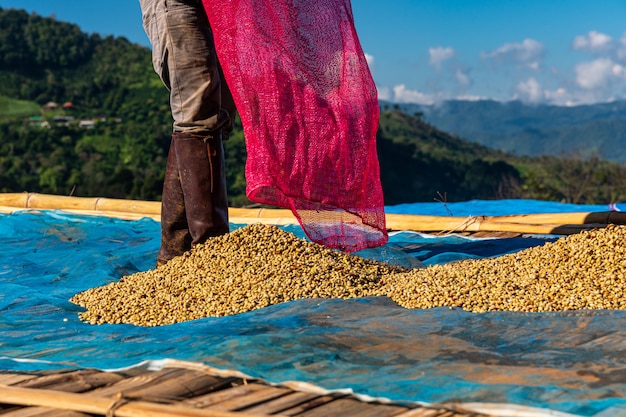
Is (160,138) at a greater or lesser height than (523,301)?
greater

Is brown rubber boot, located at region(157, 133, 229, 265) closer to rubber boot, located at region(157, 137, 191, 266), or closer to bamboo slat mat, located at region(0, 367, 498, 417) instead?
rubber boot, located at region(157, 137, 191, 266)

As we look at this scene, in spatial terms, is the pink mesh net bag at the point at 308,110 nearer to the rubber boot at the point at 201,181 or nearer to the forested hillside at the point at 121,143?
the rubber boot at the point at 201,181

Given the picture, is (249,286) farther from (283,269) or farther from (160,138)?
(160,138)

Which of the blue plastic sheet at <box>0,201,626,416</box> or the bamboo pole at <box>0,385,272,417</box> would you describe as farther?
the blue plastic sheet at <box>0,201,626,416</box>

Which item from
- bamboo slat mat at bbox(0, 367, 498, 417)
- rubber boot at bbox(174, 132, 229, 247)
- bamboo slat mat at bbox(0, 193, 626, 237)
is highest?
rubber boot at bbox(174, 132, 229, 247)

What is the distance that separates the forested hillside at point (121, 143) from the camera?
19.5 meters

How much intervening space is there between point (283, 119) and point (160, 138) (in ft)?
71.2

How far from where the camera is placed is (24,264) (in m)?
3.20

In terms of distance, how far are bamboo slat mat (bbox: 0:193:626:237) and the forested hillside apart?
9822 mm

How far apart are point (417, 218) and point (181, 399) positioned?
2464 millimetres

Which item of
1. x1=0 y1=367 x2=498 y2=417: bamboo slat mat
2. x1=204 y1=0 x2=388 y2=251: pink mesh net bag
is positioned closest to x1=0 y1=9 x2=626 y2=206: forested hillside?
x1=204 y1=0 x2=388 y2=251: pink mesh net bag

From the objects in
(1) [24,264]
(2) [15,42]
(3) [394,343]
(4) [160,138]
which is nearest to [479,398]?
(3) [394,343]

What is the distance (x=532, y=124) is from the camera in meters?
146

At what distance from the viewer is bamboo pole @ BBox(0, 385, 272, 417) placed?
4.08 feet
